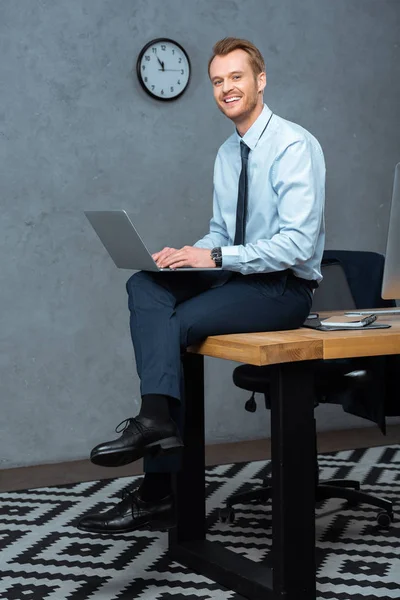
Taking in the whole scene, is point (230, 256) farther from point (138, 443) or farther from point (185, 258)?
point (138, 443)

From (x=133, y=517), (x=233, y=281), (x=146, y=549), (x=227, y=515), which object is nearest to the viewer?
(x=133, y=517)

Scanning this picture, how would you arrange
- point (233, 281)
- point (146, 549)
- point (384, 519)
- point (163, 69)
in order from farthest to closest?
point (163, 69)
point (384, 519)
point (146, 549)
point (233, 281)

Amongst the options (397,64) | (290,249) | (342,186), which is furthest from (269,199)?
(397,64)

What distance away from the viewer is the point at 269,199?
8.40 ft

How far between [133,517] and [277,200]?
95 cm

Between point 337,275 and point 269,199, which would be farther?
point 337,275

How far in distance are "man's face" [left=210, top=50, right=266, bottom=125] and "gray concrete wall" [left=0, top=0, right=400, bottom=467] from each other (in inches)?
63.2

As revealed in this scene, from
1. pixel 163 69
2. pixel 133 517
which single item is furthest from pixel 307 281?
pixel 163 69

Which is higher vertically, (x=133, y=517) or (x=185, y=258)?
(x=185, y=258)

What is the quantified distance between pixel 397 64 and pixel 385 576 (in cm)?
309

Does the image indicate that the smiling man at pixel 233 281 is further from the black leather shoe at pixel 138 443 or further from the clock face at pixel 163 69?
the clock face at pixel 163 69

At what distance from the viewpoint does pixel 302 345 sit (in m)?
2.20

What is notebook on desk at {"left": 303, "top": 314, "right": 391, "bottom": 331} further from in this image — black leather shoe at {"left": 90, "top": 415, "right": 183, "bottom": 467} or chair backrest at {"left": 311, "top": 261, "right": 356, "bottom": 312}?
chair backrest at {"left": 311, "top": 261, "right": 356, "bottom": 312}

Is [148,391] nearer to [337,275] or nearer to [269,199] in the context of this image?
[269,199]
